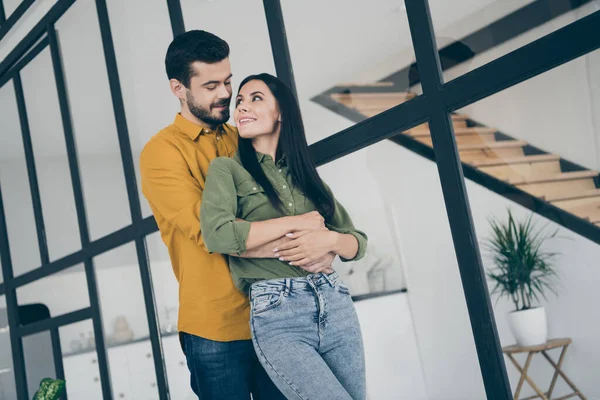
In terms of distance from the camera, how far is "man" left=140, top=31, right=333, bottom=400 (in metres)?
1.73

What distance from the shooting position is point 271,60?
2221 mm

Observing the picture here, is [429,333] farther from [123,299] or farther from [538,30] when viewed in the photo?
[123,299]

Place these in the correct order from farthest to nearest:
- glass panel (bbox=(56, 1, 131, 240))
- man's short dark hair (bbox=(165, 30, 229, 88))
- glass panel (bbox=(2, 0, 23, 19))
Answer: glass panel (bbox=(2, 0, 23, 19))
glass panel (bbox=(56, 1, 131, 240))
man's short dark hair (bbox=(165, 30, 229, 88))

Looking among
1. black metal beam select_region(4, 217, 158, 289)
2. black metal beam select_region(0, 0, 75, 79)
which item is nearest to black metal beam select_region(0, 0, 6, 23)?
black metal beam select_region(0, 0, 75, 79)

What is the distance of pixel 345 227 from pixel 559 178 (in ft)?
1.80

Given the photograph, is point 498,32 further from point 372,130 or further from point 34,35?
point 34,35

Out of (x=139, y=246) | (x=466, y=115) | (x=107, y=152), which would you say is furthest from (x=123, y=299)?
(x=466, y=115)

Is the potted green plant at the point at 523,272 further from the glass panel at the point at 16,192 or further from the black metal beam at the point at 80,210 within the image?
the glass panel at the point at 16,192

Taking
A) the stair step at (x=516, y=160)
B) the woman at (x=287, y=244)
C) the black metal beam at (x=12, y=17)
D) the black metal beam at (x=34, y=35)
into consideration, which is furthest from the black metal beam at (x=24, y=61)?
the stair step at (x=516, y=160)

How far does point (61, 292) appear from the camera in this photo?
11.1ft

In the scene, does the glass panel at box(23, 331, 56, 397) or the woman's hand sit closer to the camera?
the woman's hand

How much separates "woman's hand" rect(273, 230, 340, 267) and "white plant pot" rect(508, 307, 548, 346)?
496 millimetres

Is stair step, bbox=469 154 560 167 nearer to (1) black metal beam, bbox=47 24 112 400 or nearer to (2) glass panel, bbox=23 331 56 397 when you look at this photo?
(1) black metal beam, bbox=47 24 112 400

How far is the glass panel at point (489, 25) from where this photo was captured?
5.15 ft
